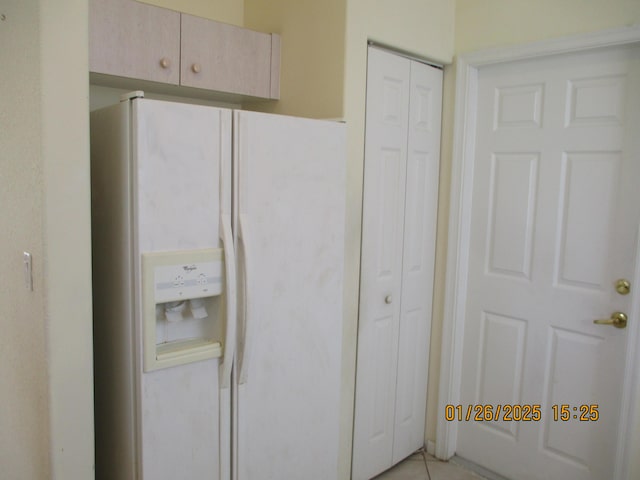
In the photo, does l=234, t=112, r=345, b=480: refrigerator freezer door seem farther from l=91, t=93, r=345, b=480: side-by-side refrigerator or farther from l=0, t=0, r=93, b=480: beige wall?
l=0, t=0, r=93, b=480: beige wall

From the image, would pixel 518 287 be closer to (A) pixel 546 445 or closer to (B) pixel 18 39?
(A) pixel 546 445

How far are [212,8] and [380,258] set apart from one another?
1430 mm

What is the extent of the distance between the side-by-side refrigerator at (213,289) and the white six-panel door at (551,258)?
1015 mm

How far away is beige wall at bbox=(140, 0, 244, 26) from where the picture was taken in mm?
2324

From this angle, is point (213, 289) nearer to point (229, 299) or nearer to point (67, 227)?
point (229, 299)

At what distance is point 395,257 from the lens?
2.57 meters

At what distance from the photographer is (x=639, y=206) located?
2.16 metres

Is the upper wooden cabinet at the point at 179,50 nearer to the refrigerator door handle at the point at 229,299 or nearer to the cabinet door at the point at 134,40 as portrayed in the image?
the cabinet door at the point at 134,40

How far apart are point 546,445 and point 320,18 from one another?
223 cm

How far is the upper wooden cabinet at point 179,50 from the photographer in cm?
191

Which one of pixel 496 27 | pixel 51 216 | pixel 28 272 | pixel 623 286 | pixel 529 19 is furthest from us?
pixel 496 27

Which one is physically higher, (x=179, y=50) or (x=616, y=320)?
(x=179, y=50)

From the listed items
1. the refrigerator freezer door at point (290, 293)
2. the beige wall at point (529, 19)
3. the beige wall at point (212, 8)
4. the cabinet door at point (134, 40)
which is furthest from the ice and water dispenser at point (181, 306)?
the beige wall at point (529, 19)

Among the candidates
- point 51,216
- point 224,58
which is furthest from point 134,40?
point 51,216
